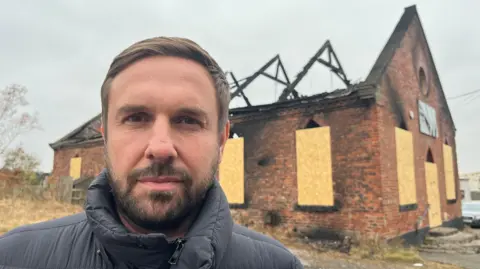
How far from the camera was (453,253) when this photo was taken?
9.51 meters

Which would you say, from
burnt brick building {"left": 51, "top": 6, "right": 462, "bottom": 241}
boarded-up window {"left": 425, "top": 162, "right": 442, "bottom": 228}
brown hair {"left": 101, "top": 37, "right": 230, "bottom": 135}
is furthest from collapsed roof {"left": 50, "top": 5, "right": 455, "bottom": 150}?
brown hair {"left": 101, "top": 37, "right": 230, "bottom": 135}

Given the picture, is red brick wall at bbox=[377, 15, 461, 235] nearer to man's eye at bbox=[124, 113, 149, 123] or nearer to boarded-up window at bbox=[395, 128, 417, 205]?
boarded-up window at bbox=[395, 128, 417, 205]

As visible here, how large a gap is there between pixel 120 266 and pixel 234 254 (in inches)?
16.6

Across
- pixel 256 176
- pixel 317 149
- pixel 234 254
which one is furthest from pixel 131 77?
pixel 256 176

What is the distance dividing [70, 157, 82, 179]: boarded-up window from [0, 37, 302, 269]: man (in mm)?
18127

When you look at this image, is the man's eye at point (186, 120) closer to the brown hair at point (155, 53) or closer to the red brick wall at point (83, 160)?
the brown hair at point (155, 53)

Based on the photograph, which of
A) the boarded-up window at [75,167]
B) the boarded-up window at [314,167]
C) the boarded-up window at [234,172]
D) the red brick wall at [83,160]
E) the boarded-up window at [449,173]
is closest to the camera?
the boarded-up window at [314,167]

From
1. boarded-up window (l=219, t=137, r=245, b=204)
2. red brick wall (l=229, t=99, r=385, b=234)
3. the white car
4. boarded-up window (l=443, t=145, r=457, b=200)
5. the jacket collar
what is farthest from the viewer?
the white car

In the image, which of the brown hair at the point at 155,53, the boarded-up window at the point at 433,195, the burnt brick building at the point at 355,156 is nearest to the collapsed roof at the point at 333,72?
the burnt brick building at the point at 355,156

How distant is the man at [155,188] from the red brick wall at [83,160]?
15376mm

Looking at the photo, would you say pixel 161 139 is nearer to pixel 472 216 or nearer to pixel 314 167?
pixel 314 167

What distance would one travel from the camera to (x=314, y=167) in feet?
31.7

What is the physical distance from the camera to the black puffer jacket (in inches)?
43.2

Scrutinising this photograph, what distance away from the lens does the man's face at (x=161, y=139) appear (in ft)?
3.68
